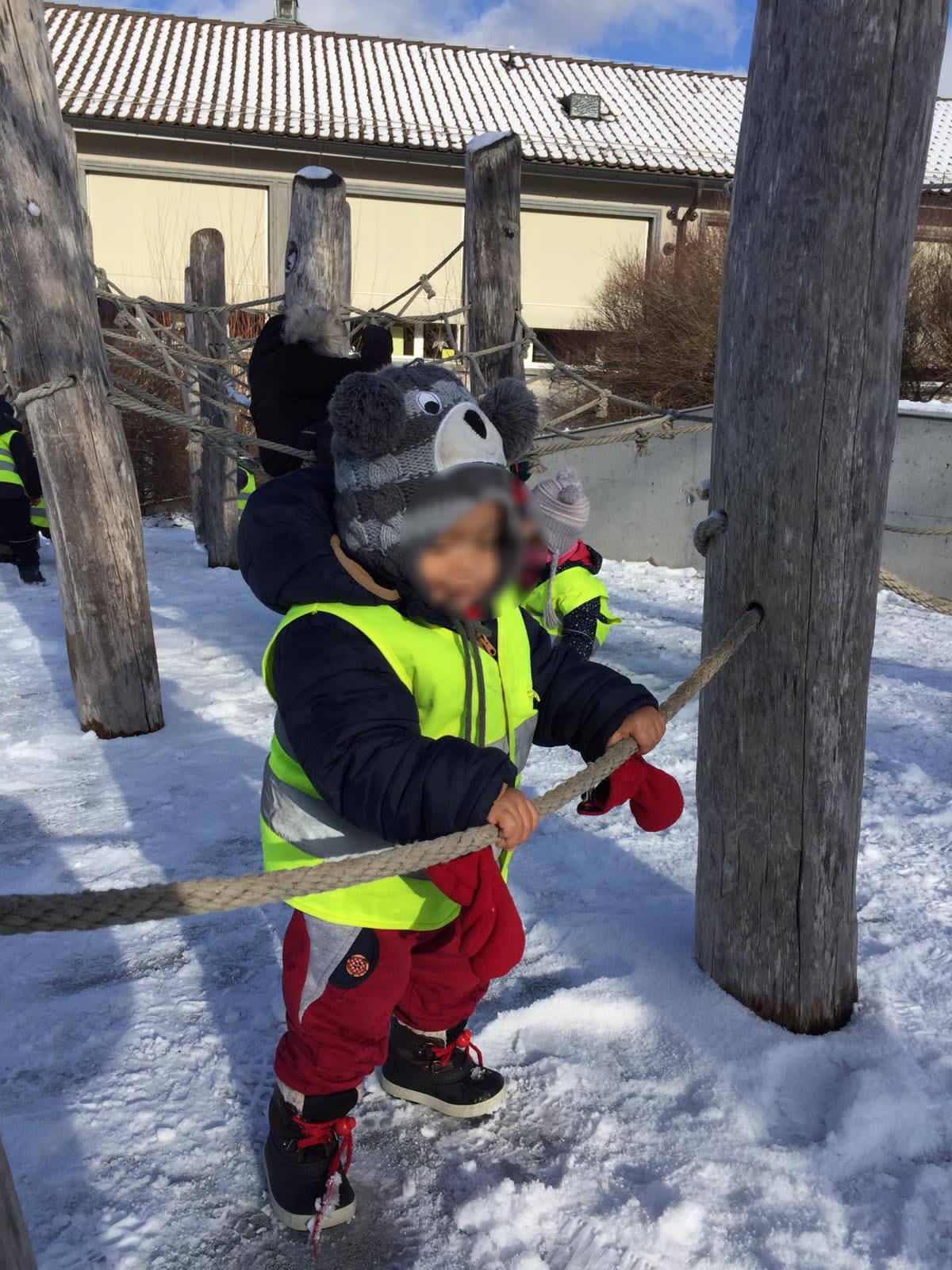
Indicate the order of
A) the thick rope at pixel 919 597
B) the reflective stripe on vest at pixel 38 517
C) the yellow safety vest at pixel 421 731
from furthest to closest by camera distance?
1. the reflective stripe on vest at pixel 38 517
2. the thick rope at pixel 919 597
3. the yellow safety vest at pixel 421 731

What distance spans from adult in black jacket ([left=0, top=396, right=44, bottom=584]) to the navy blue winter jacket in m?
5.81

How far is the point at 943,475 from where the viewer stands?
6.82 meters

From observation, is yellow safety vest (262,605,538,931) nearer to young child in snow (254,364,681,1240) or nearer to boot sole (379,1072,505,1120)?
young child in snow (254,364,681,1240)

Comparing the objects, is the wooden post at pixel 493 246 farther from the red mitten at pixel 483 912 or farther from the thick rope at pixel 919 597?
the red mitten at pixel 483 912

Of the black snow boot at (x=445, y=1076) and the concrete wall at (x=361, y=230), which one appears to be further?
the concrete wall at (x=361, y=230)

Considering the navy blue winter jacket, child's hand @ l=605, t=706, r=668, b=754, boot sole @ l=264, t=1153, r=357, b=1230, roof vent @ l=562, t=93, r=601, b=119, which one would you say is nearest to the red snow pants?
boot sole @ l=264, t=1153, r=357, b=1230

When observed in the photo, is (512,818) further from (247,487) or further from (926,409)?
(926,409)

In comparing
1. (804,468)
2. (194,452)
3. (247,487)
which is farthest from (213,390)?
(804,468)

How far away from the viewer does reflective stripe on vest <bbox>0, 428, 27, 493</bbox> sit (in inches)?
284

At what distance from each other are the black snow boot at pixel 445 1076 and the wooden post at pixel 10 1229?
3.08 feet

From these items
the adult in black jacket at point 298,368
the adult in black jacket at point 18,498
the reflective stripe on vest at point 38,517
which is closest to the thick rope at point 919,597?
the adult in black jacket at point 298,368

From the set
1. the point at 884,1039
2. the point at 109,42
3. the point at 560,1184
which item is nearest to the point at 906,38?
the point at 884,1039

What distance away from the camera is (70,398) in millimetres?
3588

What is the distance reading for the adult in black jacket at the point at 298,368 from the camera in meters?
3.69
